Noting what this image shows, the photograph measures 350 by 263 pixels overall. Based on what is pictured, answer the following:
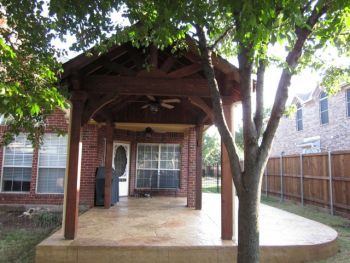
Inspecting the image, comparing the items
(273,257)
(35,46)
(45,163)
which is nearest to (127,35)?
(35,46)

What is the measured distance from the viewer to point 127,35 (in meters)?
4.45

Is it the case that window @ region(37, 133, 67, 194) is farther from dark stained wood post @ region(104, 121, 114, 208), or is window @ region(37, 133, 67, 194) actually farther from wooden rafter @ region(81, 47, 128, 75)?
wooden rafter @ region(81, 47, 128, 75)

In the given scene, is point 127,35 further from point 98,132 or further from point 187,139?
point 187,139

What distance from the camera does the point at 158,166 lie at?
532 inches

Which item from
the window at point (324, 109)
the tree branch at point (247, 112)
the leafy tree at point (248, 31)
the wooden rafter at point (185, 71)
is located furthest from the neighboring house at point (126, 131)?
the window at point (324, 109)

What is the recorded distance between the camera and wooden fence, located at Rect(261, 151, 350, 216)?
10086mm

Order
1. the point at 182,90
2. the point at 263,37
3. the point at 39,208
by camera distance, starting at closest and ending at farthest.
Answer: the point at 263,37
the point at 182,90
the point at 39,208

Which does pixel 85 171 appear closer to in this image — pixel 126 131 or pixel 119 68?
pixel 126 131

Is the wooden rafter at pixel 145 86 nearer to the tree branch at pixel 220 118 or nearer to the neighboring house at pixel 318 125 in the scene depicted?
the tree branch at pixel 220 118

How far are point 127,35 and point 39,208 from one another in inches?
307

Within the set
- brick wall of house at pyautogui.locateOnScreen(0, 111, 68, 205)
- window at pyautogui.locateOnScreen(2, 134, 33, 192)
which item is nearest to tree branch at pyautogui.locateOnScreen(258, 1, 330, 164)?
brick wall of house at pyautogui.locateOnScreen(0, 111, 68, 205)

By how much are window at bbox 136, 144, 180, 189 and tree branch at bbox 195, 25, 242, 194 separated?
9796mm

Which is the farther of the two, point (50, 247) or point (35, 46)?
point (50, 247)

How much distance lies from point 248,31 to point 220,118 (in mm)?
1058
